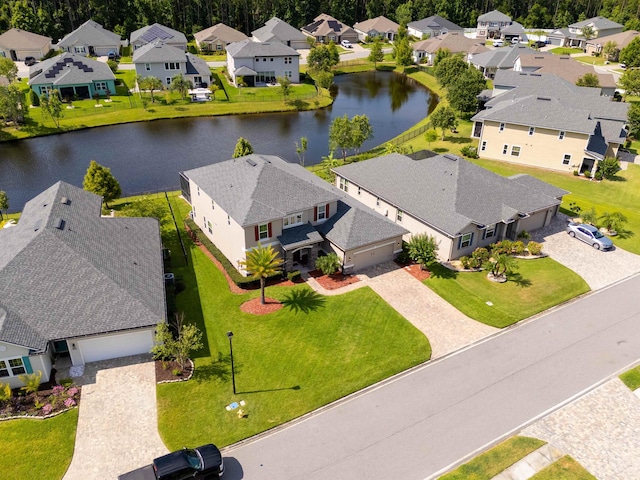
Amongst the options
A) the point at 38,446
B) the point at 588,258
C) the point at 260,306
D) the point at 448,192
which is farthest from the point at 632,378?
the point at 38,446

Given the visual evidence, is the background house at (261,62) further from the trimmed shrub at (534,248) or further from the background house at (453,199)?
the trimmed shrub at (534,248)

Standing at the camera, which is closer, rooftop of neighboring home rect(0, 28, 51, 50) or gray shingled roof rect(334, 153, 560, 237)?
gray shingled roof rect(334, 153, 560, 237)

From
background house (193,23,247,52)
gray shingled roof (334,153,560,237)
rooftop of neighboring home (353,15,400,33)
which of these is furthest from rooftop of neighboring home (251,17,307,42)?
gray shingled roof (334,153,560,237)

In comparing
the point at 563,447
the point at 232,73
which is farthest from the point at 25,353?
the point at 232,73

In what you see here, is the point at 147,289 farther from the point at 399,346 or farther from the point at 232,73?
the point at 232,73

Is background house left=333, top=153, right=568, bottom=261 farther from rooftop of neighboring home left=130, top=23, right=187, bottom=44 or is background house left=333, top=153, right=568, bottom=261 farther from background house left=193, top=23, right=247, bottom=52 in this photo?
background house left=193, top=23, right=247, bottom=52

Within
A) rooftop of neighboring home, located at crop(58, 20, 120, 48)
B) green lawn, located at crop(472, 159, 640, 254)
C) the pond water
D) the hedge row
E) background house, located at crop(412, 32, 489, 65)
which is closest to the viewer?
the hedge row

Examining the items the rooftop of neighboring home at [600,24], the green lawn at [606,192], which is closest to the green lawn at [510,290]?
the green lawn at [606,192]
